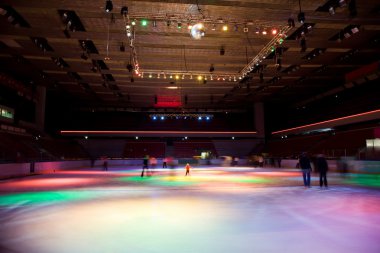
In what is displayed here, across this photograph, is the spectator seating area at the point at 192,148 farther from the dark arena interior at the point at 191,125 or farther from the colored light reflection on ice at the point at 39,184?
the colored light reflection on ice at the point at 39,184

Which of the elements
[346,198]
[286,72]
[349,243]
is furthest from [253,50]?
[349,243]

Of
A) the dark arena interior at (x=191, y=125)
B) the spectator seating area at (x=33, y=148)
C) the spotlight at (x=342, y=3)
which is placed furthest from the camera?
the spectator seating area at (x=33, y=148)

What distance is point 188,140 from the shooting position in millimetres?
44125

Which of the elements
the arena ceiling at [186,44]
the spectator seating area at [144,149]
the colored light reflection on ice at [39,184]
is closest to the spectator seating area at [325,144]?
the arena ceiling at [186,44]

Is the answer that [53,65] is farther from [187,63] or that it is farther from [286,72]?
[286,72]

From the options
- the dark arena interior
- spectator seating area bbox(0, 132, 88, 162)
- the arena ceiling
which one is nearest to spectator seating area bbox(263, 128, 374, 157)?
the dark arena interior

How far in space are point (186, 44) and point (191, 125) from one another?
26.5 m

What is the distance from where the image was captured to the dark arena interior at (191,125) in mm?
5180

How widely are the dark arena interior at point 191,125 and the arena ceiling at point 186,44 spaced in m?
0.10

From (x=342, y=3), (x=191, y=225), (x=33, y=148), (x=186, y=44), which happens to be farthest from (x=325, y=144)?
(x=191, y=225)

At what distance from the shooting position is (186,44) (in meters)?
17.2

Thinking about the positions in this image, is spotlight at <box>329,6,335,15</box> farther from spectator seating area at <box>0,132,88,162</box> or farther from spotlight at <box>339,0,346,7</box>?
spectator seating area at <box>0,132,88,162</box>

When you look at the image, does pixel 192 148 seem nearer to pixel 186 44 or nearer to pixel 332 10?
pixel 186 44

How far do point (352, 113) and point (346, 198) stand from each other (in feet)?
74.8
